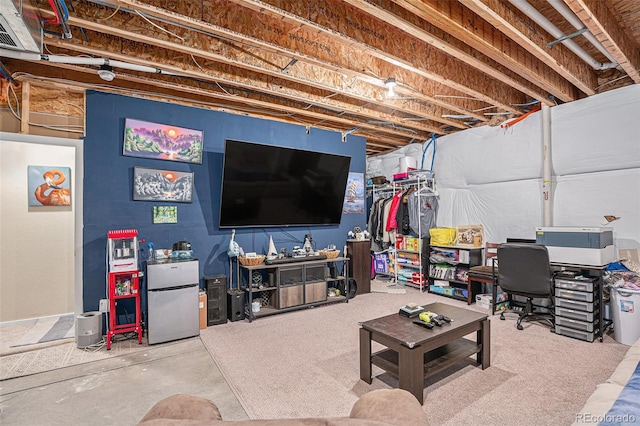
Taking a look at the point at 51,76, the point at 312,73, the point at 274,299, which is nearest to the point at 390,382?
the point at 274,299

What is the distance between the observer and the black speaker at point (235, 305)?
4.07 metres

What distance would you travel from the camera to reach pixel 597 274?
3516mm

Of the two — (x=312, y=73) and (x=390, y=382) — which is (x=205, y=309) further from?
(x=312, y=73)

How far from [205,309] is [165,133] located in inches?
87.8

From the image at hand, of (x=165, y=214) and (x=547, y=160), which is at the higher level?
(x=547, y=160)

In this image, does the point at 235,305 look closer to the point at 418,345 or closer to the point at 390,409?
the point at 418,345

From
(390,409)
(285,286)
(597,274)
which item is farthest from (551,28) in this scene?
(285,286)

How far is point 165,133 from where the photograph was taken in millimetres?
3934

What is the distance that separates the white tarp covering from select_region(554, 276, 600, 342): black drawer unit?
3.33 ft

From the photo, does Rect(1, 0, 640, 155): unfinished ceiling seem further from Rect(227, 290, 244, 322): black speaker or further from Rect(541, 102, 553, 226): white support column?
Rect(227, 290, 244, 322): black speaker

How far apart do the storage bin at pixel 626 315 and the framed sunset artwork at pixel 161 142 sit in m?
5.00

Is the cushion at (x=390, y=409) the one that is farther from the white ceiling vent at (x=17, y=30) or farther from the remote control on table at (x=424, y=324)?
the white ceiling vent at (x=17, y=30)

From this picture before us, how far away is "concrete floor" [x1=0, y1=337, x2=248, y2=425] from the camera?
218 cm

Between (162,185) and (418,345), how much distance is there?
3.38m
